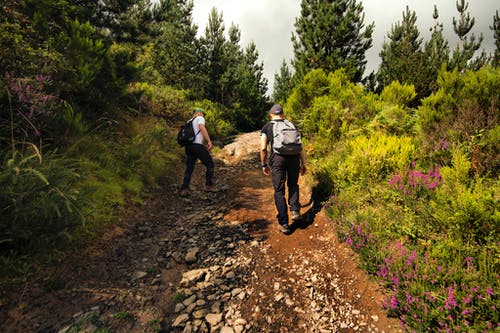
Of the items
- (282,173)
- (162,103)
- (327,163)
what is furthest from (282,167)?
(162,103)

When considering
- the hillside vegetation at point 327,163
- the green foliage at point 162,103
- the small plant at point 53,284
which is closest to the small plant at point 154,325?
the small plant at point 53,284

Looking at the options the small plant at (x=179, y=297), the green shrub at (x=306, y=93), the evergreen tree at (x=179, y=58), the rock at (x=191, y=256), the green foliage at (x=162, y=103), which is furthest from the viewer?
the evergreen tree at (x=179, y=58)

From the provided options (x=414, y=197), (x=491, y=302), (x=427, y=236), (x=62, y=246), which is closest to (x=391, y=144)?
(x=414, y=197)

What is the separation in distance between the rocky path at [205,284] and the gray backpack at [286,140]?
1367 mm

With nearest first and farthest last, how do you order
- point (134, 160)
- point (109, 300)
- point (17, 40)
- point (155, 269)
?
1. point (109, 300)
2. point (155, 269)
3. point (17, 40)
4. point (134, 160)

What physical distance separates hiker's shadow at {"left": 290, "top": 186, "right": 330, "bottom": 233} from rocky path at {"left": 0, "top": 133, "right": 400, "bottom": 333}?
0.03 m

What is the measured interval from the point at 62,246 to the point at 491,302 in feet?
15.0

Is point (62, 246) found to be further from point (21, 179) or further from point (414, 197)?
point (414, 197)

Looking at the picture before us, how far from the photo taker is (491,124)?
13.3 feet

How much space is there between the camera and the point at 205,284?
9.96ft

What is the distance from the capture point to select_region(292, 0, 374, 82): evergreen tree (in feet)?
35.2

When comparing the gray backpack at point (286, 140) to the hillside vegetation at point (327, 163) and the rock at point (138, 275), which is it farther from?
the rock at point (138, 275)

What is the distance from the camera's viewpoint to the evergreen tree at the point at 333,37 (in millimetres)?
10727

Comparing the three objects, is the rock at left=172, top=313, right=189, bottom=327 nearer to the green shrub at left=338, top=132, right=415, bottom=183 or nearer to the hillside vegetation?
the hillside vegetation
